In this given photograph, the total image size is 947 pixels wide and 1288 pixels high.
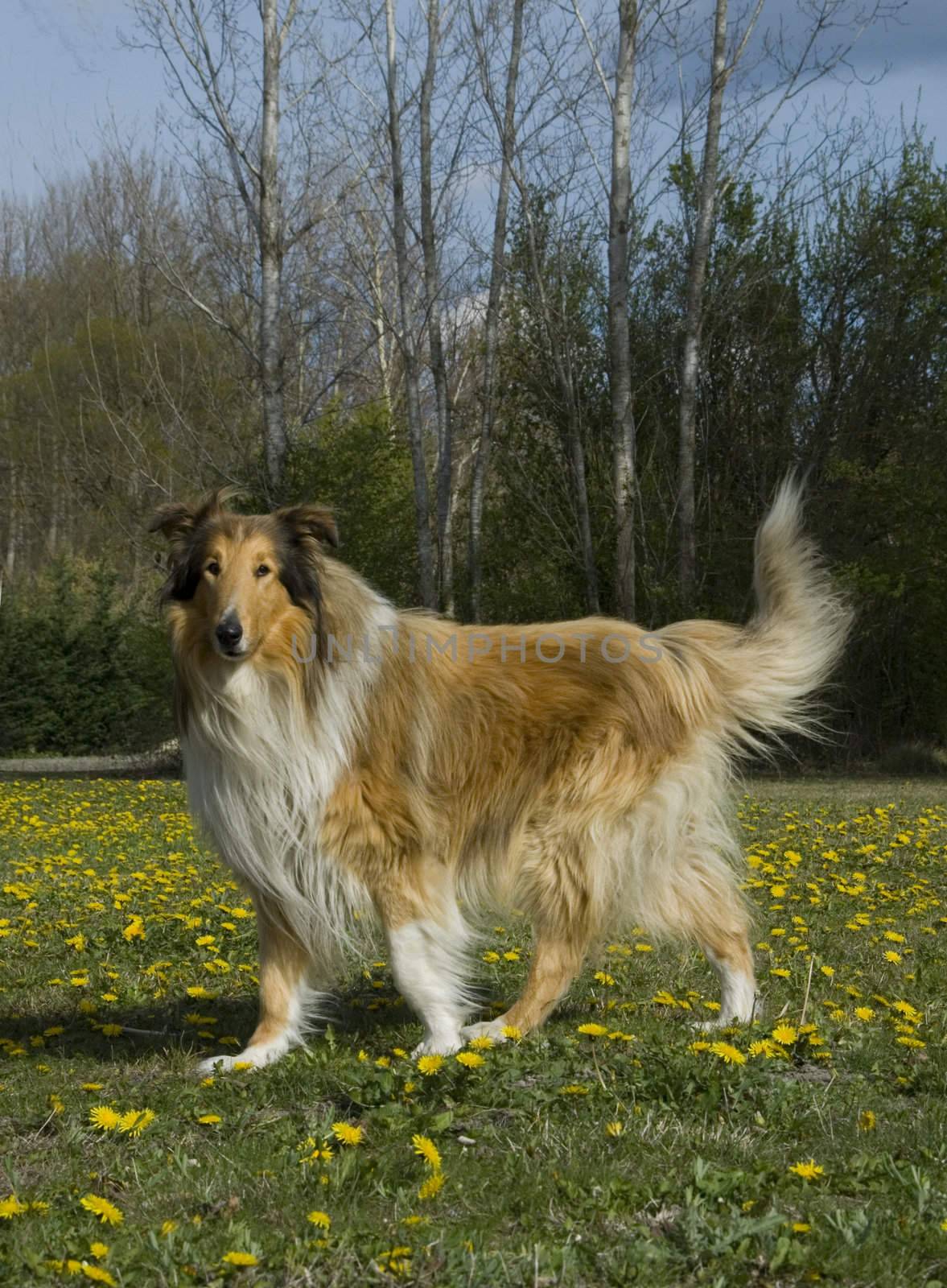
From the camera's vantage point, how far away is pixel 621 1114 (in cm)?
372

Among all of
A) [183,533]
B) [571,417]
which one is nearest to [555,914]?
[183,533]

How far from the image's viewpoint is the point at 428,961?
16.0ft

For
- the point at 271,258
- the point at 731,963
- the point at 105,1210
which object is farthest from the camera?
the point at 271,258

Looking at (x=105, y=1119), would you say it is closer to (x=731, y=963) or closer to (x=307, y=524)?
(x=307, y=524)

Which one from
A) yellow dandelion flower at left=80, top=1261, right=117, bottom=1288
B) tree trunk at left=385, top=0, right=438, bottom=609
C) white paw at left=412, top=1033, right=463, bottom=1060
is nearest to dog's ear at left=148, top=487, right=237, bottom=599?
white paw at left=412, top=1033, right=463, bottom=1060

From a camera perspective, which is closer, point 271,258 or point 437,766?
point 437,766

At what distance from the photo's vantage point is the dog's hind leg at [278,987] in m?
4.84

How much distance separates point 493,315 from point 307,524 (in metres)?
16.0

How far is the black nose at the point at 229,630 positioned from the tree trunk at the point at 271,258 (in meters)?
14.5

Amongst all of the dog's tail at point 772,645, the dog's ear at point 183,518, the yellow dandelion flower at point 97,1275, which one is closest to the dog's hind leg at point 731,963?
the dog's tail at point 772,645

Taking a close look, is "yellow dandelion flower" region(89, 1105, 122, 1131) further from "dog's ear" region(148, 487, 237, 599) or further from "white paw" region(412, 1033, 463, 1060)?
"dog's ear" region(148, 487, 237, 599)

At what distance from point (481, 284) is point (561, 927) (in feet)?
59.4

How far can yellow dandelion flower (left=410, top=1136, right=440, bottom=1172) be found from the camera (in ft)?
10.6

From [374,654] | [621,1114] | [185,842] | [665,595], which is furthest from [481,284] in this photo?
[621,1114]
